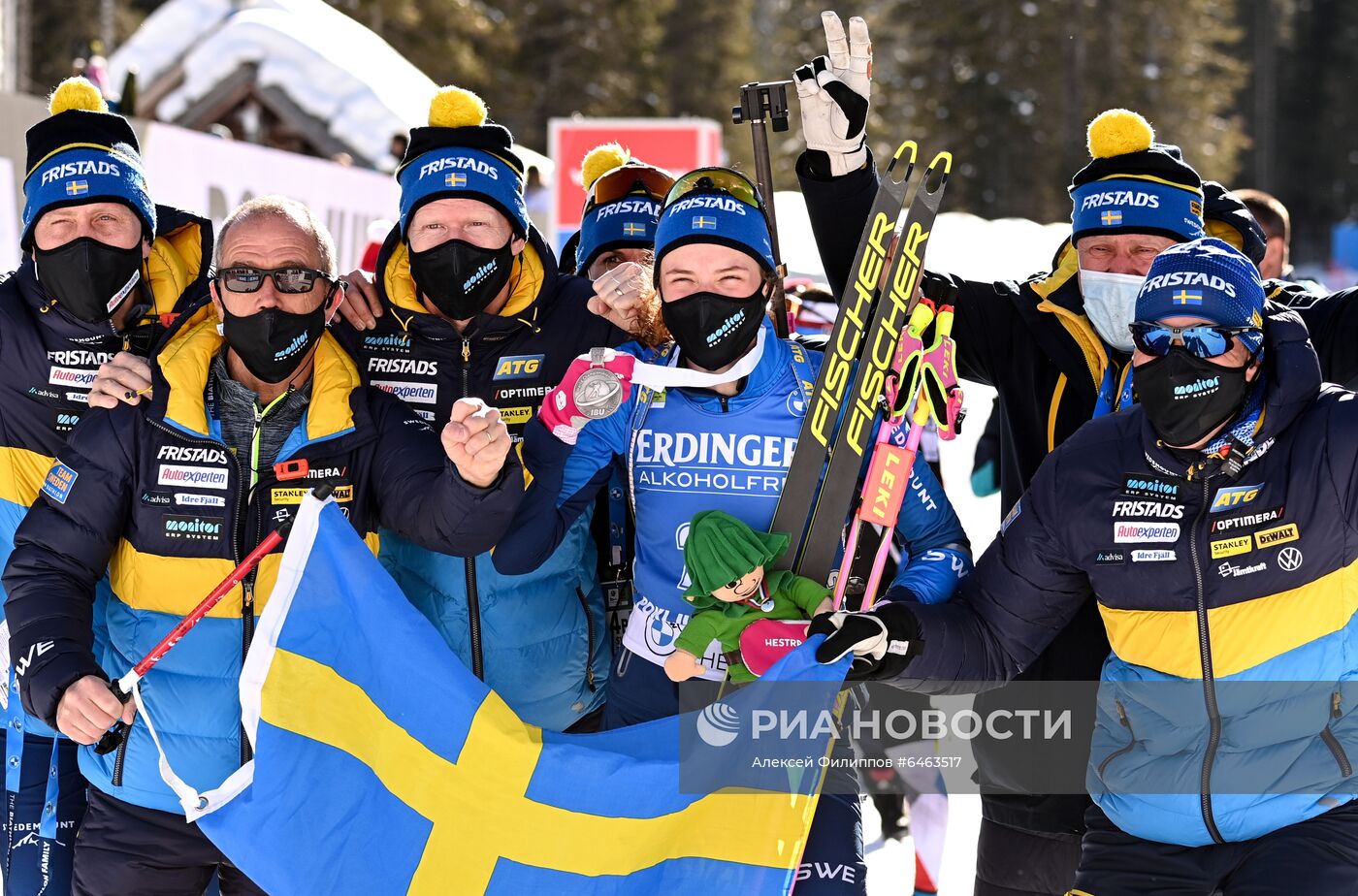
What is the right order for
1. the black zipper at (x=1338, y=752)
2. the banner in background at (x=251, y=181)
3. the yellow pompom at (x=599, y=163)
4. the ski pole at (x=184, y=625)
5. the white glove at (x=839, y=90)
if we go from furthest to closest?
the banner in background at (x=251, y=181) < the yellow pompom at (x=599, y=163) < the white glove at (x=839, y=90) < the ski pole at (x=184, y=625) < the black zipper at (x=1338, y=752)

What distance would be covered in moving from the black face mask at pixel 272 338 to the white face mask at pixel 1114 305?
195 centimetres

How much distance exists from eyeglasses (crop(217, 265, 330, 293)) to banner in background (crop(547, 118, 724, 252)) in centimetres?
1075

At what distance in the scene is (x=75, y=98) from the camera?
4.13 meters

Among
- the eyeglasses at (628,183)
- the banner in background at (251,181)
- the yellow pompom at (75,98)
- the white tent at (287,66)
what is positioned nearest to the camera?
the yellow pompom at (75,98)

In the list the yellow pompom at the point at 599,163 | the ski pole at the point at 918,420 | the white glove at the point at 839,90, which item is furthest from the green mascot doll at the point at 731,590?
the yellow pompom at the point at 599,163

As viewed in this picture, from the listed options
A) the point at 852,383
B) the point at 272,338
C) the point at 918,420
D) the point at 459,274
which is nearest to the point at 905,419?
the point at 918,420

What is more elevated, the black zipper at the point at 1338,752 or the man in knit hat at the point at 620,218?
the man in knit hat at the point at 620,218

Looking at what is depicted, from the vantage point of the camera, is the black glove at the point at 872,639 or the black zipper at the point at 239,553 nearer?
the black glove at the point at 872,639

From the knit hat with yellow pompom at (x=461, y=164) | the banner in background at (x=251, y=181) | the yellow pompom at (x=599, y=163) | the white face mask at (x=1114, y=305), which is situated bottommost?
the white face mask at (x=1114, y=305)

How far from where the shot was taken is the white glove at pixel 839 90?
378 centimetres

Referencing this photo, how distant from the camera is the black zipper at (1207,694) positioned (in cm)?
307

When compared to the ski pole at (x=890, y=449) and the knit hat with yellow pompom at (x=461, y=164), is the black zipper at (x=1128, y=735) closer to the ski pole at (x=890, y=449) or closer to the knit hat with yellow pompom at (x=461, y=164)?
the ski pole at (x=890, y=449)

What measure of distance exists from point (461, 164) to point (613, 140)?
35.5ft

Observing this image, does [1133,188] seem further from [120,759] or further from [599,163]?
[120,759]
